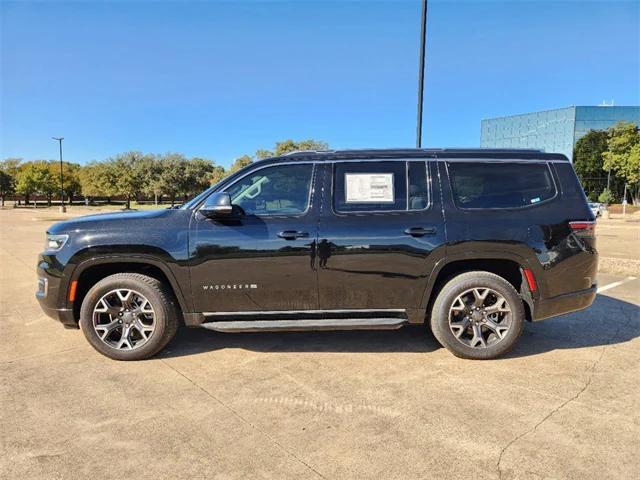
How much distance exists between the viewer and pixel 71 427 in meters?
2.89

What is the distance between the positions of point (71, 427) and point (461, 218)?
343 cm

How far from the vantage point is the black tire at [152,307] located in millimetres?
3855

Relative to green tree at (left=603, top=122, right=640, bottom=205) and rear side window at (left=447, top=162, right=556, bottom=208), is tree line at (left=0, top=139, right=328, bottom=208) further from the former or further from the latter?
rear side window at (left=447, top=162, right=556, bottom=208)

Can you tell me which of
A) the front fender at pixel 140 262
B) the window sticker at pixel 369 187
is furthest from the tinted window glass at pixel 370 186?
the front fender at pixel 140 262

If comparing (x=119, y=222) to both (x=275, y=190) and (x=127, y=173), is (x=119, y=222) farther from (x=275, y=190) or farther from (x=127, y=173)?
(x=127, y=173)

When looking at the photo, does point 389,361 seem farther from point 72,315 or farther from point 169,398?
point 72,315

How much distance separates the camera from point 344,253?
12.4 feet

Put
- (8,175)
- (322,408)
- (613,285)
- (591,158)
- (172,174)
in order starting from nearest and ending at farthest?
(322,408) → (613,285) → (172,174) → (591,158) → (8,175)

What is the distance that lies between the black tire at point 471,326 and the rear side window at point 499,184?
683 millimetres

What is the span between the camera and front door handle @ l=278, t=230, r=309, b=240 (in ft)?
12.4

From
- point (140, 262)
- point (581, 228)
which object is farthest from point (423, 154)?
point (140, 262)

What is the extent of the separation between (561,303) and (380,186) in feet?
6.52

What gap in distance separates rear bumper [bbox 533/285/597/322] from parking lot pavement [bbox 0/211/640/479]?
44 cm

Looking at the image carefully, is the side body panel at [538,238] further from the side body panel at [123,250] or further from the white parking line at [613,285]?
the white parking line at [613,285]
